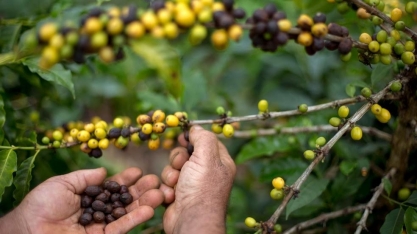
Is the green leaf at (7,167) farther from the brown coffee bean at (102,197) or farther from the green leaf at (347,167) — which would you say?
the green leaf at (347,167)

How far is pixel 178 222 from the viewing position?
233 cm

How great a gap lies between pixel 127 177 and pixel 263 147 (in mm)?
918

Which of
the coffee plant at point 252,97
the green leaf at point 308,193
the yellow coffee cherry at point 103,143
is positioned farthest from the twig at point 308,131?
the yellow coffee cherry at point 103,143

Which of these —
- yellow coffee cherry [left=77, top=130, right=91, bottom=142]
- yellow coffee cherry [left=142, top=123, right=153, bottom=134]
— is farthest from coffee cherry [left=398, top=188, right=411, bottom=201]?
yellow coffee cherry [left=77, top=130, right=91, bottom=142]

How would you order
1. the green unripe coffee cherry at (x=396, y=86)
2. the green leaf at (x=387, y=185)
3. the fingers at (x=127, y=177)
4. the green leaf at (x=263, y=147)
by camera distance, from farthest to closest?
the green leaf at (x=263, y=147) < the fingers at (x=127, y=177) < the green leaf at (x=387, y=185) < the green unripe coffee cherry at (x=396, y=86)

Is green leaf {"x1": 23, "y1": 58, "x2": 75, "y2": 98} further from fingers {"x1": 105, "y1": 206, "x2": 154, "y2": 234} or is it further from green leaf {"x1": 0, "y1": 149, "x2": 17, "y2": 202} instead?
fingers {"x1": 105, "y1": 206, "x2": 154, "y2": 234}

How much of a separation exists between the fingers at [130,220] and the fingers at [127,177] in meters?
0.27

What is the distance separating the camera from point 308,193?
241 centimetres

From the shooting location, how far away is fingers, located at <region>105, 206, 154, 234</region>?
94.7 inches

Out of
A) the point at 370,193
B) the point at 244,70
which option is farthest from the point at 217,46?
the point at 244,70

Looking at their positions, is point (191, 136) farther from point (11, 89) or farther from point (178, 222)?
point (11, 89)

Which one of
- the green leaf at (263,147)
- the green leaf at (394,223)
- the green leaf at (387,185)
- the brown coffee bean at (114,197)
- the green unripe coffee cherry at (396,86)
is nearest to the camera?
the green unripe coffee cherry at (396,86)

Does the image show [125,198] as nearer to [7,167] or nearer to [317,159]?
[7,167]

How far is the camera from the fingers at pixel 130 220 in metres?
2.41
